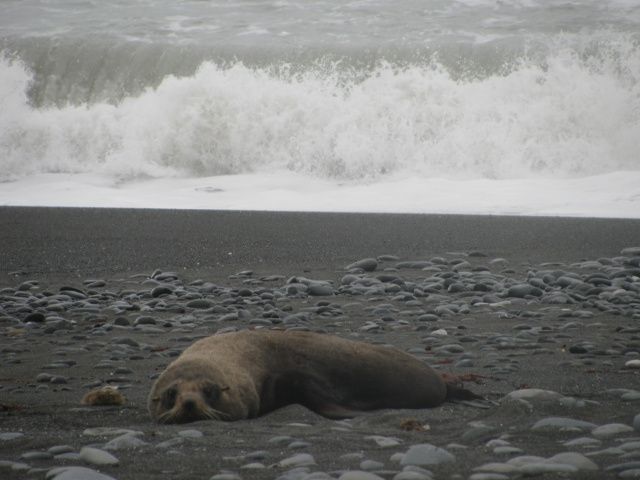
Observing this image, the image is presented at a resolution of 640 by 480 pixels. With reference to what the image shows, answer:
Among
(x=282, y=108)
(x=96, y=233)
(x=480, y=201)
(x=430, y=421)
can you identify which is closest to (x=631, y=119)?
(x=480, y=201)

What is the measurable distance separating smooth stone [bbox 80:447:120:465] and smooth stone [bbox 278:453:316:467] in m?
0.52

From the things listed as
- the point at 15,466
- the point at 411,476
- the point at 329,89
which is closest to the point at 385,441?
the point at 411,476

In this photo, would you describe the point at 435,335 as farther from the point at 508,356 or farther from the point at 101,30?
the point at 101,30

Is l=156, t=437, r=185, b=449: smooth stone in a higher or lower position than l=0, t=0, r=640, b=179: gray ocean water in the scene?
lower

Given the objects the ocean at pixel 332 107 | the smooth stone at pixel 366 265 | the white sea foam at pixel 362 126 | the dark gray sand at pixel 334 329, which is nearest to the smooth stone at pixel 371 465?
the dark gray sand at pixel 334 329

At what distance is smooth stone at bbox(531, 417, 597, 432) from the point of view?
140 inches

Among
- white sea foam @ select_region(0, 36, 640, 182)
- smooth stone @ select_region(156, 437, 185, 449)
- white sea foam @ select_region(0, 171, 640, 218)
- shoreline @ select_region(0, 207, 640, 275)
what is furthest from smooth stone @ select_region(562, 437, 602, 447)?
white sea foam @ select_region(0, 36, 640, 182)

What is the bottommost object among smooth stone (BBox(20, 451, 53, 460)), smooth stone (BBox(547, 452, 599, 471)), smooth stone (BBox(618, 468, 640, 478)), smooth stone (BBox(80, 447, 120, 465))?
smooth stone (BBox(20, 451, 53, 460))

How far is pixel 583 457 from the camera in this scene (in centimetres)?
301

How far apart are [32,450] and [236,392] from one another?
0.90 m

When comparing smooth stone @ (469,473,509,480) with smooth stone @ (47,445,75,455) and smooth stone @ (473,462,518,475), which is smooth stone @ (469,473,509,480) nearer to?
smooth stone @ (473,462,518,475)

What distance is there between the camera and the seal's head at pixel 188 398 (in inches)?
150

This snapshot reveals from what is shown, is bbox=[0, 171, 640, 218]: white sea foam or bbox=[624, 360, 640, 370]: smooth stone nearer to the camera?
bbox=[624, 360, 640, 370]: smooth stone

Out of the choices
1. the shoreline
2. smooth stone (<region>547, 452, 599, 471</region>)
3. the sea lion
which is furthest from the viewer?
the shoreline
